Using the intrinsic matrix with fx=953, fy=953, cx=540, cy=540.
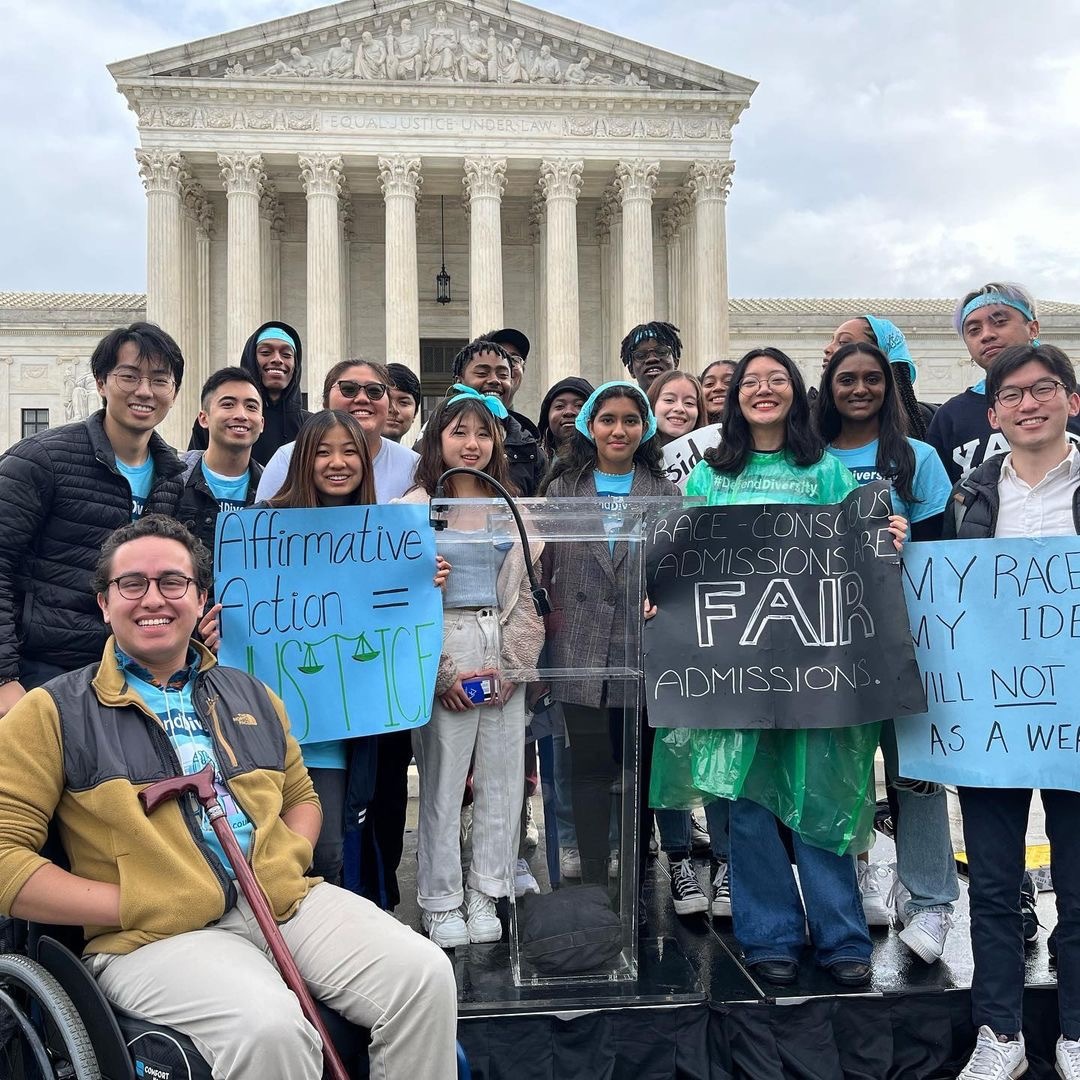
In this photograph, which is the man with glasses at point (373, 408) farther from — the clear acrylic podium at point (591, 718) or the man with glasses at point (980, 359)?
the man with glasses at point (980, 359)

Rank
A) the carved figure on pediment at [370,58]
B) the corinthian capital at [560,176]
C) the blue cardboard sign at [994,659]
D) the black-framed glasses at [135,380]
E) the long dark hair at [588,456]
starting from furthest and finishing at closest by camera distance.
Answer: the carved figure on pediment at [370,58] → the corinthian capital at [560,176] → the long dark hair at [588,456] → the black-framed glasses at [135,380] → the blue cardboard sign at [994,659]

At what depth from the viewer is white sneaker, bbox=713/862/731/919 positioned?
4.47m

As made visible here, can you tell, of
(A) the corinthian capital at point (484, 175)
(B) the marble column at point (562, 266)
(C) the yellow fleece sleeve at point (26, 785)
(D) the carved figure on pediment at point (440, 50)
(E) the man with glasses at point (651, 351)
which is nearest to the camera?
(C) the yellow fleece sleeve at point (26, 785)

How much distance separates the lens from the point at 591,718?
11.7 feet

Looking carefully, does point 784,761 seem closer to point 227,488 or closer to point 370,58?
point 227,488

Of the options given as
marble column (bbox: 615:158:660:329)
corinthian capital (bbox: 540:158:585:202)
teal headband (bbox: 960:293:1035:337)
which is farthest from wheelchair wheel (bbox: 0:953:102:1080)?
corinthian capital (bbox: 540:158:585:202)

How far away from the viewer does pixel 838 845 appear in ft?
12.3

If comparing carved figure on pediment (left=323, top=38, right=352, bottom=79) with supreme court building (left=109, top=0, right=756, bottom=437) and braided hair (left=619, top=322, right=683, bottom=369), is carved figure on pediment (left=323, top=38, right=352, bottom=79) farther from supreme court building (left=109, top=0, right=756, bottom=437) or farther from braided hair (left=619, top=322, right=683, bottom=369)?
braided hair (left=619, top=322, right=683, bottom=369)

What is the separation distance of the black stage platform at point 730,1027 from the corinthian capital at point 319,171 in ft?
98.6

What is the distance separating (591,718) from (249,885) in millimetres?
1382

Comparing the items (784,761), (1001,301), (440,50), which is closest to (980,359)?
(1001,301)

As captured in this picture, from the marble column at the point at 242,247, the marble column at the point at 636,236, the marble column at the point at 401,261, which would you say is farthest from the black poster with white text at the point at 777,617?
the marble column at the point at 242,247

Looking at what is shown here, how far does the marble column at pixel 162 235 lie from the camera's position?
29516 millimetres

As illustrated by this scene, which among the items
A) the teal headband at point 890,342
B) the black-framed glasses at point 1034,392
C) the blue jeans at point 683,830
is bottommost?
the blue jeans at point 683,830
